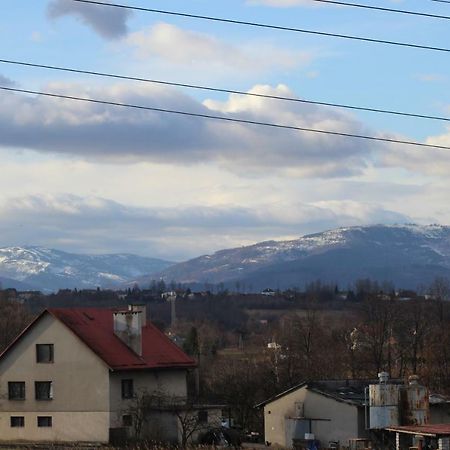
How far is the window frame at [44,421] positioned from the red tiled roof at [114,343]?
5.11 m

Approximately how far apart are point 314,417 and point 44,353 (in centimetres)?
1666

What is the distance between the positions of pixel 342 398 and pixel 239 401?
49.5ft

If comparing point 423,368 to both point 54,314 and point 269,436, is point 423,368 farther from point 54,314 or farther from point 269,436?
point 54,314

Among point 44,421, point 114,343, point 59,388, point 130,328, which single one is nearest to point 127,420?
point 59,388

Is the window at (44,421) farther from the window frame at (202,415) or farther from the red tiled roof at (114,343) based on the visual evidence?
the window frame at (202,415)

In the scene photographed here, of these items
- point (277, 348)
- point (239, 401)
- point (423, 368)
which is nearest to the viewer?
point (239, 401)

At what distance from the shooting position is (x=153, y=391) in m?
66.1

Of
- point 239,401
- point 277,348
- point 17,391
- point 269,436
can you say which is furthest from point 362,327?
point 17,391

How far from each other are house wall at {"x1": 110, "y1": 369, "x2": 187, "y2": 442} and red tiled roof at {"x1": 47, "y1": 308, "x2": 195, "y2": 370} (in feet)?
1.75

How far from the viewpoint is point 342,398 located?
62.4m

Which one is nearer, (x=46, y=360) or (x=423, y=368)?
(x=46, y=360)

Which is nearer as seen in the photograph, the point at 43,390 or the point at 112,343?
the point at 43,390

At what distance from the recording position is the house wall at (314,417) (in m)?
61.5

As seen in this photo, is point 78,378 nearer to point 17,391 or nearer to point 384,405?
point 17,391
